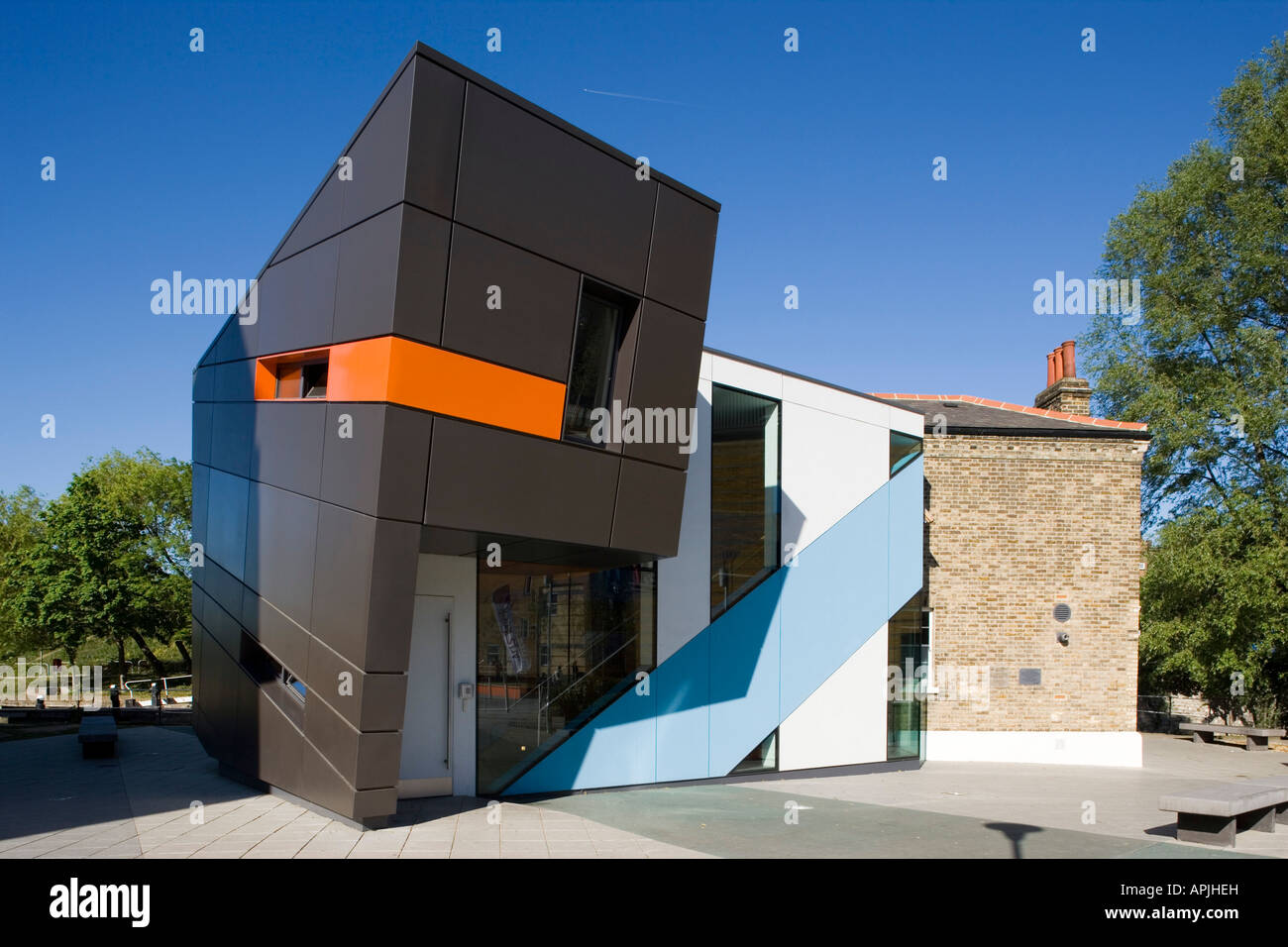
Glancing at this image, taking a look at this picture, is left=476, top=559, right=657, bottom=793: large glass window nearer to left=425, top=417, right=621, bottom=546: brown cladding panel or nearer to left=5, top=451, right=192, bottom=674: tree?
left=425, top=417, right=621, bottom=546: brown cladding panel

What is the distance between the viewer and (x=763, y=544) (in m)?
14.9

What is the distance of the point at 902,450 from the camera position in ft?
56.3

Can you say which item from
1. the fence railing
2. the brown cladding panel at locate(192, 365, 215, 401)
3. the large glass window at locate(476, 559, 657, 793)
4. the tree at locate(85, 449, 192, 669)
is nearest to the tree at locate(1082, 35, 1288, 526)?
the large glass window at locate(476, 559, 657, 793)

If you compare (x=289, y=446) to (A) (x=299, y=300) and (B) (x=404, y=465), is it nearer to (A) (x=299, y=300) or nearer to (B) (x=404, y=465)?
(A) (x=299, y=300)

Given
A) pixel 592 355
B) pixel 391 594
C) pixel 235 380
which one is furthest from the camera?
pixel 235 380

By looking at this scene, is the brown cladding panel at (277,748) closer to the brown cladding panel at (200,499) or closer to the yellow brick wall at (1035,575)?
the brown cladding panel at (200,499)

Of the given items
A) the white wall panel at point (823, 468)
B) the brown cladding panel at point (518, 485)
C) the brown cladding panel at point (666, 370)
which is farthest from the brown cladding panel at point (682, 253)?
the white wall panel at point (823, 468)

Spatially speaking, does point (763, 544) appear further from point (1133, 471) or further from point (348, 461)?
point (1133, 471)

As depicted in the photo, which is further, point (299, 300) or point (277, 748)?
point (277, 748)

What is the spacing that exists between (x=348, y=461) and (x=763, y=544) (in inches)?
289

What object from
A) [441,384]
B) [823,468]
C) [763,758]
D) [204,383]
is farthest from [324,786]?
[823,468]

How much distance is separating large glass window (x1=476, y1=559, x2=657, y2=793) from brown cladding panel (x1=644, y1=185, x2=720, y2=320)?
4.00 m

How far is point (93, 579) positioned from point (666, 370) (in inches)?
1366

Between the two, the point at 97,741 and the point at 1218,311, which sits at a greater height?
the point at 1218,311
